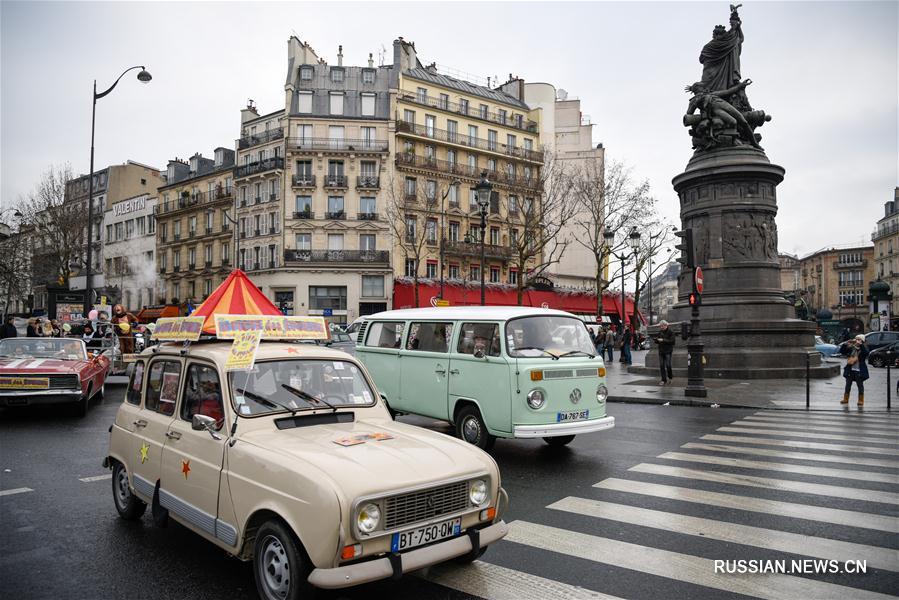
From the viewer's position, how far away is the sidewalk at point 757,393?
46.1 feet

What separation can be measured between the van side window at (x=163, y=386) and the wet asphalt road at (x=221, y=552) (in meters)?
1.09

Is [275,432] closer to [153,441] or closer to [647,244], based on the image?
[153,441]

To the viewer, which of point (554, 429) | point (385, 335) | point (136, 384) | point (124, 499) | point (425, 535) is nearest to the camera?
point (425, 535)

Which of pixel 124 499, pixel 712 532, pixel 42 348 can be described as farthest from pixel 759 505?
pixel 42 348

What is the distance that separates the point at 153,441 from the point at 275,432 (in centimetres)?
146

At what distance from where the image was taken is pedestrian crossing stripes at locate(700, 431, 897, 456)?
8766 millimetres

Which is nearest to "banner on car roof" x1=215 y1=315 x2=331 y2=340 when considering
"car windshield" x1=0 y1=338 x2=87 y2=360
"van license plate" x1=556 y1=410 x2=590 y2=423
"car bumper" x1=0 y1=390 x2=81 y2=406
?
"van license plate" x1=556 y1=410 x2=590 y2=423

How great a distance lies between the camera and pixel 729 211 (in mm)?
21391

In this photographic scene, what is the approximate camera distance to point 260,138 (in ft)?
170

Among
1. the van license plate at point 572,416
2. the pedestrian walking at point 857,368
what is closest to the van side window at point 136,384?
the van license plate at point 572,416

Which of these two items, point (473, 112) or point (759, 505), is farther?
point (473, 112)

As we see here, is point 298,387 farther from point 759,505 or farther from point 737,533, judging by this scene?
point 759,505

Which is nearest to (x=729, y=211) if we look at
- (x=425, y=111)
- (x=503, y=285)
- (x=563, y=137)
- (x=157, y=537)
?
(x=157, y=537)

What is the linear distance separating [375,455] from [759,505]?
425cm
